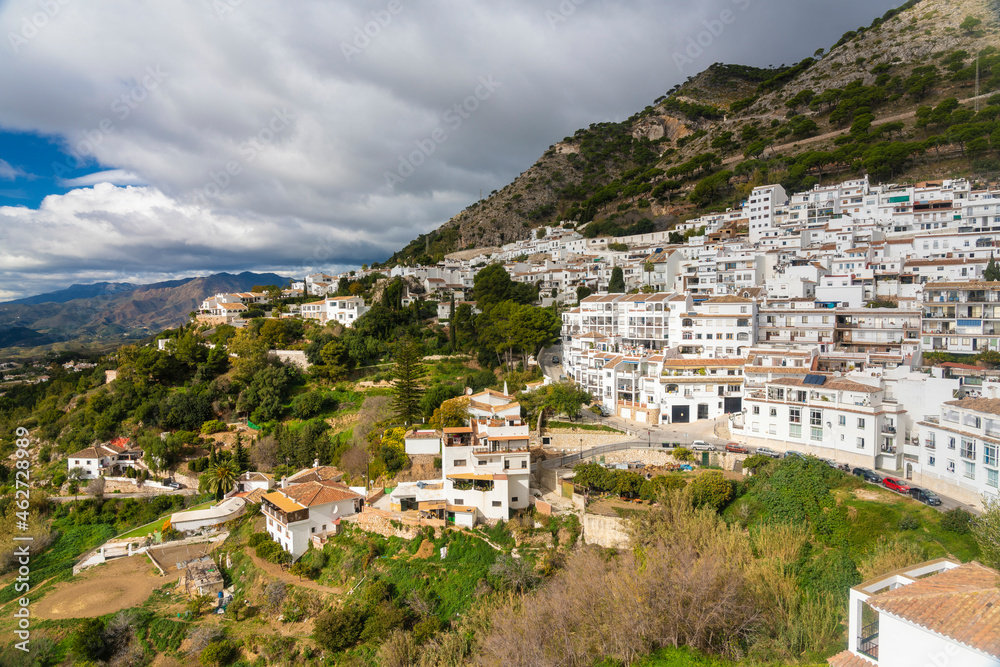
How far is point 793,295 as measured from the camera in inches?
1346

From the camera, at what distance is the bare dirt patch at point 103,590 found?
67.9 feet

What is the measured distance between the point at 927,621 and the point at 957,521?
940 centimetres

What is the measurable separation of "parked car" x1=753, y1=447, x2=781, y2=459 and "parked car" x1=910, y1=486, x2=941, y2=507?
4597mm

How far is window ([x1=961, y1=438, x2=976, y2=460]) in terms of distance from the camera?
16734 millimetres

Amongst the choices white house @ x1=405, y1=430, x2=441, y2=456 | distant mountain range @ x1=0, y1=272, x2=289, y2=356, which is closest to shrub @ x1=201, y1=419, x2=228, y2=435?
white house @ x1=405, y1=430, x2=441, y2=456

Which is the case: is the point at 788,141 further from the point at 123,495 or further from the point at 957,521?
the point at 123,495

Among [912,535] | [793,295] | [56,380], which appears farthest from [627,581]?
[56,380]

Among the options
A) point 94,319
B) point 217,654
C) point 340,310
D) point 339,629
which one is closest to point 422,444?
point 339,629

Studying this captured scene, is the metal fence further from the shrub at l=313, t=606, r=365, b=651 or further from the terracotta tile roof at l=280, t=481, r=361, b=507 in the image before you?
the shrub at l=313, t=606, r=365, b=651

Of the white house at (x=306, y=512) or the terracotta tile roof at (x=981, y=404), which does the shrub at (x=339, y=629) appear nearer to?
the white house at (x=306, y=512)

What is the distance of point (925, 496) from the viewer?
55.2ft

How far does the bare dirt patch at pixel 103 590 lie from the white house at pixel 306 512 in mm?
5407

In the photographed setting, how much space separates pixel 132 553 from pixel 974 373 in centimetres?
4047

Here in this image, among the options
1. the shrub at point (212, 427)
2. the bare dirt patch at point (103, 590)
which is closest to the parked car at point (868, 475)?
the bare dirt patch at point (103, 590)
